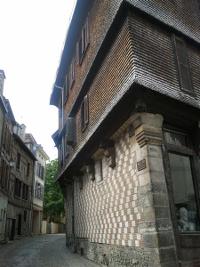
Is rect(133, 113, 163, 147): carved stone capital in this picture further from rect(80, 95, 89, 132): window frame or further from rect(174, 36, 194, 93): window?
rect(80, 95, 89, 132): window frame

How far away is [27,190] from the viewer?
3014 cm

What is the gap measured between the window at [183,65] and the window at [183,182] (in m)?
1.44

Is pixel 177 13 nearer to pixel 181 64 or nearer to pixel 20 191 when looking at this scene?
pixel 181 64

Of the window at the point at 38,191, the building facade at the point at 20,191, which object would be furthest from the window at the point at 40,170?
the building facade at the point at 20,191

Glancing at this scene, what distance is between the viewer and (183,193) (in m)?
7.17

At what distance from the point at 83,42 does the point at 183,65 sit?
504 cm

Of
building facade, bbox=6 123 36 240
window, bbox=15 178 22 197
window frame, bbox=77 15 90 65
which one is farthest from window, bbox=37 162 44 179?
window frame, bbox=77 15 90 65

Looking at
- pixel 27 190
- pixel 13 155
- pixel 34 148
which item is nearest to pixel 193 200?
pixel 13 155

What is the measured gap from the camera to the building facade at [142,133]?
6.43m

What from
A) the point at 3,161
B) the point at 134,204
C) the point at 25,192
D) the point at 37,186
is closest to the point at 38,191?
the point at 37,186

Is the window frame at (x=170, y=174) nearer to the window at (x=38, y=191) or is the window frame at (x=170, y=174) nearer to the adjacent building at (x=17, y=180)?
the adjacent building at (x=17, y=180)

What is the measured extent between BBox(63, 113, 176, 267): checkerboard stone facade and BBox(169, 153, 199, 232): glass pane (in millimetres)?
686

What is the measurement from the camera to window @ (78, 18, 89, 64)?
11.6 m

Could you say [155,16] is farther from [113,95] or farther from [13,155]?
[13,155]
